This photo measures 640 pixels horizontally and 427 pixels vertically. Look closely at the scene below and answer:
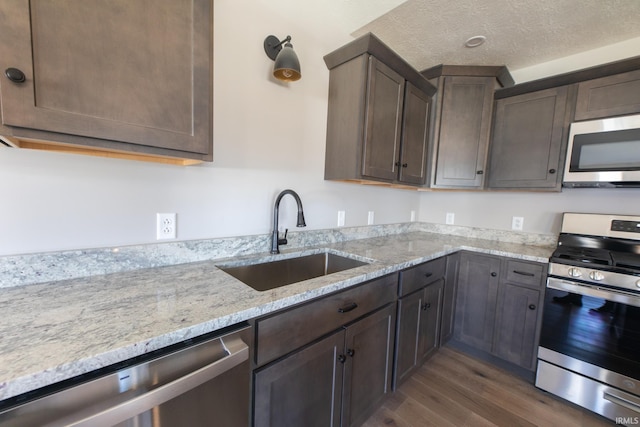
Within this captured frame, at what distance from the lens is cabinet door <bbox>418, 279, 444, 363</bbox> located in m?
1.71

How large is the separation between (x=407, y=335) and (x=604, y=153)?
1817 mm

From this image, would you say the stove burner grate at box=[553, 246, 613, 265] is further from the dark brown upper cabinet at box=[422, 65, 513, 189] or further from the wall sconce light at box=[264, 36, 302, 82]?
the wall sconce light at box=[264, 36, 302, 82]

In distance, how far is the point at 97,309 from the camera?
72 cm

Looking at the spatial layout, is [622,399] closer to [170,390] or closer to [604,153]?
[604,153]

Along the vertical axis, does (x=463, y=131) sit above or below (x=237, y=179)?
above

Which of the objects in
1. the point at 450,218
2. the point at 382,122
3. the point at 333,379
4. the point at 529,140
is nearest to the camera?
the point at 333,379

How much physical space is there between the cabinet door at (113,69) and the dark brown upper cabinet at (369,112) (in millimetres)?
943

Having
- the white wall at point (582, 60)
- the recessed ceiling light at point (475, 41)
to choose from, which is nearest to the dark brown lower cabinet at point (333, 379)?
the recessed ceiling light at point (475, 41)

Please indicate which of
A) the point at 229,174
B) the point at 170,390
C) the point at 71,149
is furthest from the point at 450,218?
the point at 71,149

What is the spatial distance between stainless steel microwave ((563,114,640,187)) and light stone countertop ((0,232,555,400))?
5.80ft

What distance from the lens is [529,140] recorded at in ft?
6.57

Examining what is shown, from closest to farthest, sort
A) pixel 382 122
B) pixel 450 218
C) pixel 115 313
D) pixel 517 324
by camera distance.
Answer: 1. pixel 115 313
2. pixel 382 122
3. pixel 517 324
4. pixel 450 218

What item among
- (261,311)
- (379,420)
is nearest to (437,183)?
(379,420)

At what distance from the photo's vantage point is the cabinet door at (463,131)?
2131mm
